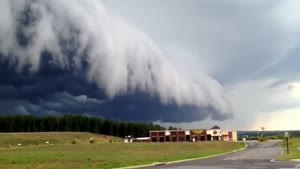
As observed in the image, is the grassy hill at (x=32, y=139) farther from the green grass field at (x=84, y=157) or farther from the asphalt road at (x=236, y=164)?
the asphalt road at (x=236, y=164)

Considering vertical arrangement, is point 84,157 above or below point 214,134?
below

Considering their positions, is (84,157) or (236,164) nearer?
(236,164)

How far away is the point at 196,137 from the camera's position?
19250 cm

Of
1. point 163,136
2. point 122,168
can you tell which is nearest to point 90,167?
point 122,168

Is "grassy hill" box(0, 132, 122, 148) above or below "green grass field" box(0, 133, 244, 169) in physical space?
above

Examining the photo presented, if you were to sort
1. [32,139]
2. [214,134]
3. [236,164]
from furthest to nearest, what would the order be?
[214,134], [32,139], [236,164]

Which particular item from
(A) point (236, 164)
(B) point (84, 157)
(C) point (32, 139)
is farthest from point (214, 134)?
(A) point (236, 164)

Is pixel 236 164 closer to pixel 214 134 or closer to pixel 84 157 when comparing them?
pixel 84 157

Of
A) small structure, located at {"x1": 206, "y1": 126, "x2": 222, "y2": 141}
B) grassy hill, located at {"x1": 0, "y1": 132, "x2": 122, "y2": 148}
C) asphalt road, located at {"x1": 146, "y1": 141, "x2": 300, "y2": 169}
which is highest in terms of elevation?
small structure, located at {"x1": 206, "y1": 126, "x2": 222, "y2": 141}

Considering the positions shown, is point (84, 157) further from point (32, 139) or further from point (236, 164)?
point (32, 139)

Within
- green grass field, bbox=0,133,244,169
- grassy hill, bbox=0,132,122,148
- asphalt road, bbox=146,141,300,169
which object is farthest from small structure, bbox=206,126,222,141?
asphalt road, bbox=146,141,300,169

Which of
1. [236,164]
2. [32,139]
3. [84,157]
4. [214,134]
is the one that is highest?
[214,134]

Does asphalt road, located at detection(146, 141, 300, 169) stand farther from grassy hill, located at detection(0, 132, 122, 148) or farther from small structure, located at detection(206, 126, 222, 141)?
small structure, located at detection(206, 126, 222, 141)

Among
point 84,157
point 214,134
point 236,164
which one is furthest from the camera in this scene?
point 214,134
